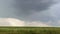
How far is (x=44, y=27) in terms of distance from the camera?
1.51 meters

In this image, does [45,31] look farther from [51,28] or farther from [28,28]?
[28,28]

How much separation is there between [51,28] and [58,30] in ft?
0.43

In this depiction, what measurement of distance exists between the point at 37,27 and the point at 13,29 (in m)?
0.41

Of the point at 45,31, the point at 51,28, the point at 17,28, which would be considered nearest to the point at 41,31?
the point at 45,31

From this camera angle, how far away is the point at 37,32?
1.50 meters

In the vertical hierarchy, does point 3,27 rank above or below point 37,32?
above

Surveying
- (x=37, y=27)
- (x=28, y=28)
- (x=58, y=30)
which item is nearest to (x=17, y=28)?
(x=28, y=28)

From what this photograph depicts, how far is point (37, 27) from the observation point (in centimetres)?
151

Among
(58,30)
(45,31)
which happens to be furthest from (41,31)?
(58,30)

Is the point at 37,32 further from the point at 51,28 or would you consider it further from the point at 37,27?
the point at 51,28

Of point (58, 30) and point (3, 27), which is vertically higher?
point (3, 27)

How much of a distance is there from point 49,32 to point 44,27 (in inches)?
4.7

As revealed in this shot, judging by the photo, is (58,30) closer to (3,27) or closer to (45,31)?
(45,31)

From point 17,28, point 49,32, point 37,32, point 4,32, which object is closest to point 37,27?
point 37,32
